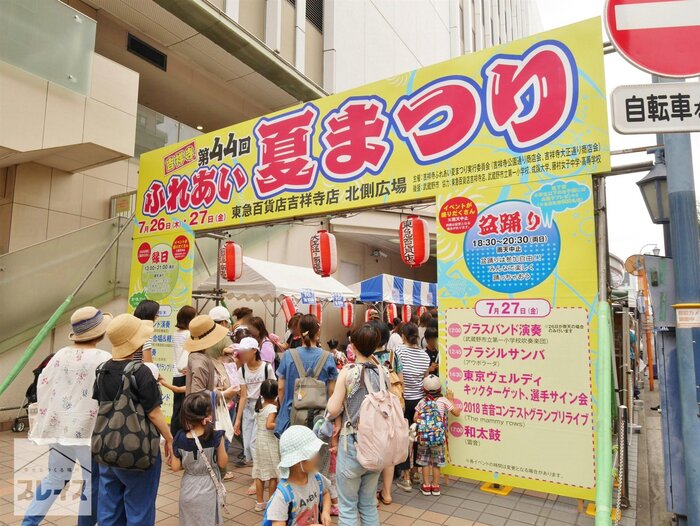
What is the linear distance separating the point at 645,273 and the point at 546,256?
95cm

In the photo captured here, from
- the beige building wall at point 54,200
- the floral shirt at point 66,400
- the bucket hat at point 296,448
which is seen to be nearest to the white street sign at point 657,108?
the bucket hat at point 296,448

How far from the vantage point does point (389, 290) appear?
14.2 m

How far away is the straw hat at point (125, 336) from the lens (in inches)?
125

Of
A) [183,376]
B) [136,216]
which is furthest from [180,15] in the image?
[183,376]

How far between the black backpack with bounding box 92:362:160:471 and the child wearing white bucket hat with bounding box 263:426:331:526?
1028 mm

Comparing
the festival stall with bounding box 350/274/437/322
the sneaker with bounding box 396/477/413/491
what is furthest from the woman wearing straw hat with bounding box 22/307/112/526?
the festival stall with bounding box 350/274/437/322

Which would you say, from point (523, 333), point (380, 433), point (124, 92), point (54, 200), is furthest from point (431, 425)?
point (54, 200)

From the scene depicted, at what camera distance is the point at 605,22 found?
8.58ft

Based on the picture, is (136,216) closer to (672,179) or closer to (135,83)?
(135,83)

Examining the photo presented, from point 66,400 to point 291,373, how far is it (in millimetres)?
1884

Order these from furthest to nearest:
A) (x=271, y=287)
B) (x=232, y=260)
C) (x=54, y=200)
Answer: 1. (x=271, y=287)
2. (x=54, y=200)
3. (x=232, y=260)

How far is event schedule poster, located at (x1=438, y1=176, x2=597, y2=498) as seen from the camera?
4145 millimetres

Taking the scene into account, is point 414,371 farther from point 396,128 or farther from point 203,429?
point 396,128

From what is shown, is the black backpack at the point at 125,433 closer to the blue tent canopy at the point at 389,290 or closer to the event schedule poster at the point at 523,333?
the event schedule poster at the point at 523,333
